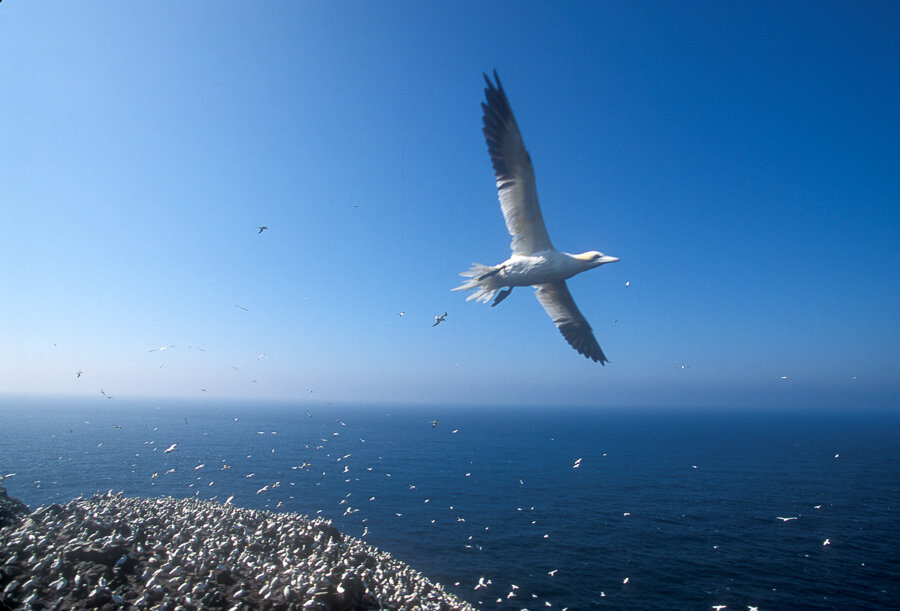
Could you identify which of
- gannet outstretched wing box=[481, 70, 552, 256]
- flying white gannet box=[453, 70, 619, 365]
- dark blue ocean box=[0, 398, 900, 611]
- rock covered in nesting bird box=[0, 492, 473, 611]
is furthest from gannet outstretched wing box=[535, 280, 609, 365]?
dark blue ocean box=[0, 398, 900, 611]

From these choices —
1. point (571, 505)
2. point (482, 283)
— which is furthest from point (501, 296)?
point (571, 505)

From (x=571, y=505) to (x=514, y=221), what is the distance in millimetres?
36940

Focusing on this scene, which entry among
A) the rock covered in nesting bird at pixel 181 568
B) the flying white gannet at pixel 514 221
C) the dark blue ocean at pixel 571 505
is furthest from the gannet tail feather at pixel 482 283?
the dark blue ocean at pixel 571 505

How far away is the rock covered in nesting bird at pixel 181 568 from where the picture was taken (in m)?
10.5

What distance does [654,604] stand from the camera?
19719 millimetres

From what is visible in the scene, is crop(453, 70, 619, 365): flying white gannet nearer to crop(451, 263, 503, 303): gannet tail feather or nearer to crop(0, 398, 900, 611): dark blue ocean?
crop(451, 263, 503, 303): gannet tail feather

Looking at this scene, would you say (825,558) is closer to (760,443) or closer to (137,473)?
(137,473)

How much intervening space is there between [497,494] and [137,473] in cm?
3902

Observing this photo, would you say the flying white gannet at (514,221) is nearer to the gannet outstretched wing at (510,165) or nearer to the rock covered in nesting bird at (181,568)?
the gannet outstretched wing at (510,165)

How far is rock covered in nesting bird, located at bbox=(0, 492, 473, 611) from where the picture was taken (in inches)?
413

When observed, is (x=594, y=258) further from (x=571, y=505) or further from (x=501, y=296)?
(x=571, y=505)

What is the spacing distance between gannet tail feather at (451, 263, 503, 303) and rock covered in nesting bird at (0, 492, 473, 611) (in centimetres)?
969

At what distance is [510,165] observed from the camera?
20.1 feet

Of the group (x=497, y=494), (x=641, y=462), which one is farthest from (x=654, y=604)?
(x=641, y=462)
